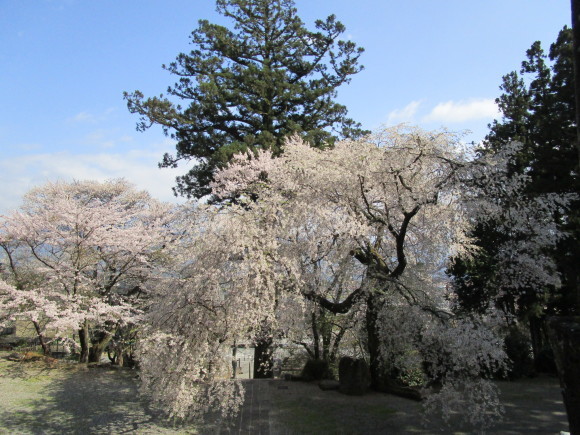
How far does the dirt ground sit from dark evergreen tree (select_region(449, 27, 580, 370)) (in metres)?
3.55

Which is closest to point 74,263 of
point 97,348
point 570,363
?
point 97,348

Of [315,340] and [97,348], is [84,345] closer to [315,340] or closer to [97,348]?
[97,348]

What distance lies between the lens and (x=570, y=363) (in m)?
4.04

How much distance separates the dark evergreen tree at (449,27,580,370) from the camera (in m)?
13.6

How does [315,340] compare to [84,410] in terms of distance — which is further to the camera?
[315,340]

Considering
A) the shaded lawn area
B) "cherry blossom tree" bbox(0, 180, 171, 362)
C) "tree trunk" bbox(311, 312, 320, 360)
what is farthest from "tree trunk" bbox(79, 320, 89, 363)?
"tree trunk" bbox(311, 312, 320, 360)

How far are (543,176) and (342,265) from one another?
29.4ft

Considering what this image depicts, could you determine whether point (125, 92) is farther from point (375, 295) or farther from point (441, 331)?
point (441, 331)

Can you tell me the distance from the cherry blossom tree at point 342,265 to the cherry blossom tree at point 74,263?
570cm

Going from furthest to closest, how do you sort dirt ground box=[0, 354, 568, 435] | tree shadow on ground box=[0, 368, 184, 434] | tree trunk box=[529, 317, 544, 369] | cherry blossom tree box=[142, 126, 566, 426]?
tree trunk box=[529, 317, 544, 369], tree shadow on ground box=[0, 368, 184, 434], dirt ground box=[0, 354, 568, 435], cherry blossom tree box=[142, 126, 566, 426]

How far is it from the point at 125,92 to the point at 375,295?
13.6 m

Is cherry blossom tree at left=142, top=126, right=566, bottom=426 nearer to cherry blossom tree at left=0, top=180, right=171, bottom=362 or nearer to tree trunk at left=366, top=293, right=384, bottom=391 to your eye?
tree trunk at left=366, top=293, right=384, bottom=391

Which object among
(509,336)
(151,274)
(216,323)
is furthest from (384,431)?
(151,274)

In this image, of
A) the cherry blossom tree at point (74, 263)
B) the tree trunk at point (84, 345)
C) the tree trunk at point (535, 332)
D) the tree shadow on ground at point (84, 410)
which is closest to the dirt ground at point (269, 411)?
the tree shadow on ground at point (84, 410)
